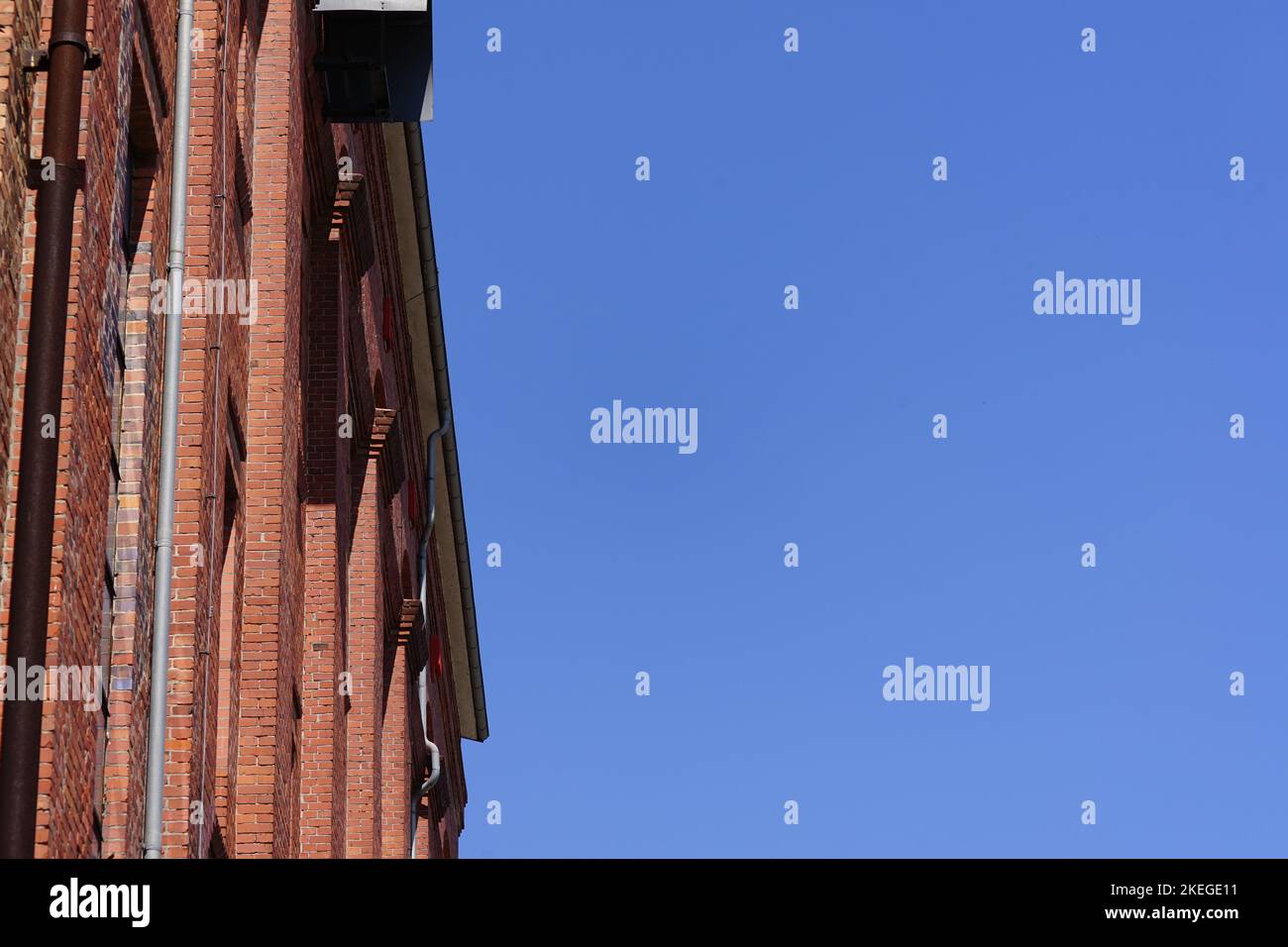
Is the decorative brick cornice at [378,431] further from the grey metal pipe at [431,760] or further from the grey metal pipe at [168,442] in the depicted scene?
the grey metal pipe at [168,442]

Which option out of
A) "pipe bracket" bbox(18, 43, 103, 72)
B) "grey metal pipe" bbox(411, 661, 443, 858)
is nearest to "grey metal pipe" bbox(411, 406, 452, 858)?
"grey metal pipe" bbox(411, 661, 443, 858)

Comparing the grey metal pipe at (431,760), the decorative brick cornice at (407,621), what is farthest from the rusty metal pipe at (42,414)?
the grey metal pipe at (431,760)

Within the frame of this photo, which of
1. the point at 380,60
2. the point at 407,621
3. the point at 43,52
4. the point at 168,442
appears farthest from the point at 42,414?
the point at 407,621

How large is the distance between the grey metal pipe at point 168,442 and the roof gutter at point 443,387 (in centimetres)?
694

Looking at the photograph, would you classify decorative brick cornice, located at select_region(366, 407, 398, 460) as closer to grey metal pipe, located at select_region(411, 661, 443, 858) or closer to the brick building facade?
the brick building facade

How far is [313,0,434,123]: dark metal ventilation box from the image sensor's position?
20250mm

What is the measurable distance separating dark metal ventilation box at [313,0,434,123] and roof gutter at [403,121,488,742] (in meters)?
1.08

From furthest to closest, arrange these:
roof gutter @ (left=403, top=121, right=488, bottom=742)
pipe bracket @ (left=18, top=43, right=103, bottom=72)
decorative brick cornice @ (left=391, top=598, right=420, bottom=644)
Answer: decorative brick cornice @ (left=391, top=598, right=420, bottom=644)
roof gutter @ (left=403, top=121, right=488, bottom=742)
pipe bracket @ (left=18, top=43, right=103, bottom=72)

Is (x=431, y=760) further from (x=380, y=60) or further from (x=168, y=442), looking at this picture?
(x=168, y=442)

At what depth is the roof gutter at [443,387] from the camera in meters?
25.0

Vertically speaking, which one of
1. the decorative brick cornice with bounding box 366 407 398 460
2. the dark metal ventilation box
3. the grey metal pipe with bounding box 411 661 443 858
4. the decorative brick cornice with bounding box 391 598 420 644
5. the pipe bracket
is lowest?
the grey metal pipe with bounding box 411 661 443 858
